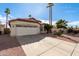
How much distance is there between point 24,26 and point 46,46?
0.76m

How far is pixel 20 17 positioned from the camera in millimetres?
4152

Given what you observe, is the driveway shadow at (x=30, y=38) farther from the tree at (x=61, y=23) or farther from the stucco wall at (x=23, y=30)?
the tree at (x=61, y=23)

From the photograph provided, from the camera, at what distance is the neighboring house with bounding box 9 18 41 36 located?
412 centimetres

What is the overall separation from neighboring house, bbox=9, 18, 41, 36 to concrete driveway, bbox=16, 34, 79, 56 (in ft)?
0.44

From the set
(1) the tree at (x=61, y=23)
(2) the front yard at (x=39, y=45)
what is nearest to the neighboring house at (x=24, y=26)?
(2) the front yard at (x=39, y=45)

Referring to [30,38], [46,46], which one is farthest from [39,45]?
[30,38]

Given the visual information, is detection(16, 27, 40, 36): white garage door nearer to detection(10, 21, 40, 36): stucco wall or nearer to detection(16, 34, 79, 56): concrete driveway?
detection(10, 21, 40, 36): stucco wall

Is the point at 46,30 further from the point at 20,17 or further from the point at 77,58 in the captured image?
the point at 77,58

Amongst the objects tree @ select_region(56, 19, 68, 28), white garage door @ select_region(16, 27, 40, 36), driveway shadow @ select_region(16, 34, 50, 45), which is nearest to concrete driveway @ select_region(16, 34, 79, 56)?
driveway shadow @ select_region(16, 34, 50, 45)

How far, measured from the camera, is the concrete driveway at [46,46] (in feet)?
13.1

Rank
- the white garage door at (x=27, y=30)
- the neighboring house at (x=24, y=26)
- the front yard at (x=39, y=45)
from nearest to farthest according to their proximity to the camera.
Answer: the front yard at (x=39, y=45) < the neighboring house at (x=24, y=26) < the white garage door at (x=27, y=30)

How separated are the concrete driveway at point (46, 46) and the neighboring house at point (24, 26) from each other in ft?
0.44

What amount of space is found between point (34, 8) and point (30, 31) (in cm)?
61

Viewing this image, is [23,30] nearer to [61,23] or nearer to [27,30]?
[27,30]
